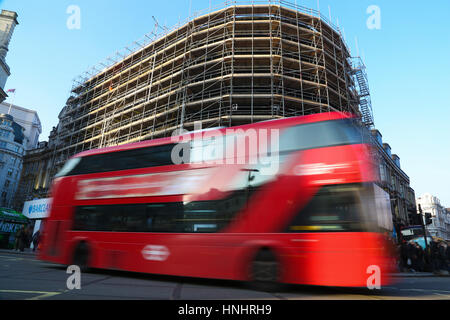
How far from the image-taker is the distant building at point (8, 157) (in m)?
49.3

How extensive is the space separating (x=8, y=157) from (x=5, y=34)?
28.8 m

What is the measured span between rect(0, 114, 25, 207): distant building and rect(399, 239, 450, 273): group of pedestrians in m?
62.4

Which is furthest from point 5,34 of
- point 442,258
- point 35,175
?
point 442,258

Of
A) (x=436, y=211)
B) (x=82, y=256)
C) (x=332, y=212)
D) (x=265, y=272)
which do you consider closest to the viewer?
(x=332, y=212)

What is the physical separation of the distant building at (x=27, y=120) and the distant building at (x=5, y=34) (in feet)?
117

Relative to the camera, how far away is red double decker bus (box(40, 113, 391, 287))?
4598 mm

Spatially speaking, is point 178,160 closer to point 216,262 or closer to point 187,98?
point 216,262

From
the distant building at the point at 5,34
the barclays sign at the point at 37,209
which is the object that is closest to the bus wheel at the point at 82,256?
the barclays sign at the point at 37,209

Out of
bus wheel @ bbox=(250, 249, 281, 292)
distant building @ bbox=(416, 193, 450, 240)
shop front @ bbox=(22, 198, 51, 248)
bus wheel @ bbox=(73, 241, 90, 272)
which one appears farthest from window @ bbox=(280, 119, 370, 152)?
distant building @ bbox=(416, 193, 450, 240)

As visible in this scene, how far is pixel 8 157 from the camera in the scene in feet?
167

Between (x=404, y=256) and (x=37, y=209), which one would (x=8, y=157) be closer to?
(x=37, y=209)

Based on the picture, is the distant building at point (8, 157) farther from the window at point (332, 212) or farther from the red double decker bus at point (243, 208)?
the window at point (332, 212)

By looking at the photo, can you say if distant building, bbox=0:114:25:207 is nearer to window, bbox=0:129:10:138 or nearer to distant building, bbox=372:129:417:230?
window, bbox=0:129:10:138

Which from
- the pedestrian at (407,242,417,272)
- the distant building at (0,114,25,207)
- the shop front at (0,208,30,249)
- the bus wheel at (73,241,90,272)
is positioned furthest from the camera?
the distant building at (0,114,25,207)
